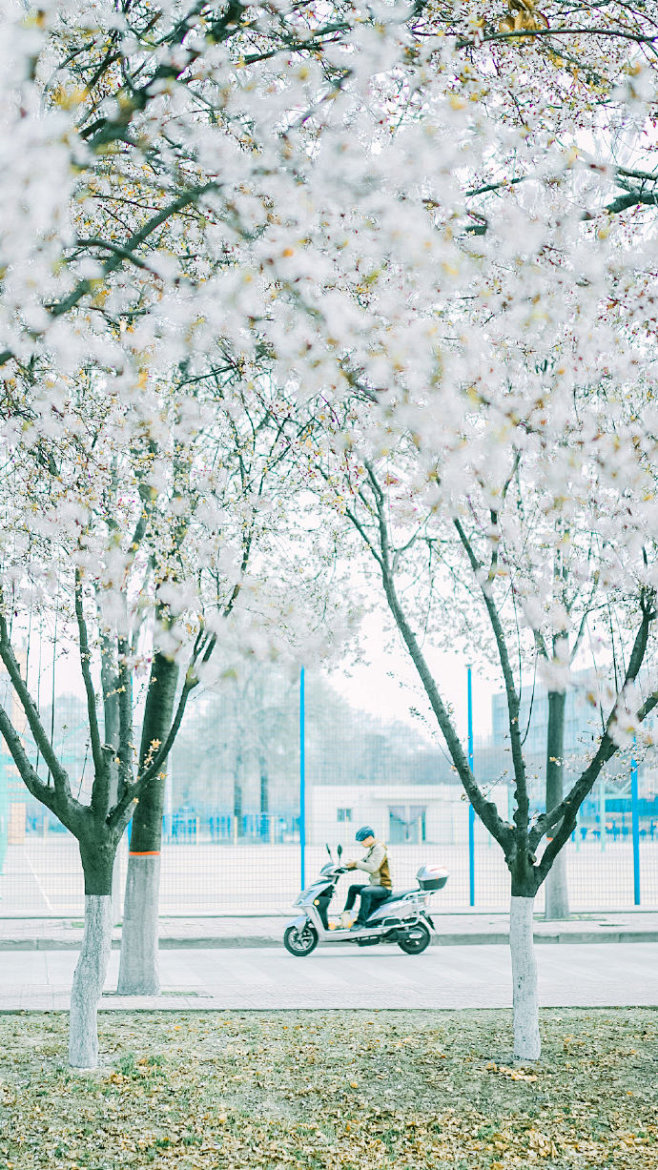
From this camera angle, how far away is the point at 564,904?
1672cm

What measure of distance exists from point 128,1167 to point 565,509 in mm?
4231

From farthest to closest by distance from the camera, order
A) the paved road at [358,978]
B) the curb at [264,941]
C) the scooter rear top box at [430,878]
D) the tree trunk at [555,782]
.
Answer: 1. the tree trunk at [555,782]
2. the curb at [264,941]
3. the scooter rear top box at [430,878]
4. the paved road at [358,978]

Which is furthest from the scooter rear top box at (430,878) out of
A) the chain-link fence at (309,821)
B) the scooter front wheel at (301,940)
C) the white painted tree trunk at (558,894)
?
the chain-link fence at (309,821)

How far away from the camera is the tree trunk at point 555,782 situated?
623 inches

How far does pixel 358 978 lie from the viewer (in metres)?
12.4

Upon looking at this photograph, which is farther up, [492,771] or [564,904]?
[492,771]

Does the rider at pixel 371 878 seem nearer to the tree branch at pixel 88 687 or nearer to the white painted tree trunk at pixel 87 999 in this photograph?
the tree branch at pixel 88 687

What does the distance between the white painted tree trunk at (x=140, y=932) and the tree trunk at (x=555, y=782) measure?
21.6ft

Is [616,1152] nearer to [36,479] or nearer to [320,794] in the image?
[36,479]

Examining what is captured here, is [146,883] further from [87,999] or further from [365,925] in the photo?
[365,925]

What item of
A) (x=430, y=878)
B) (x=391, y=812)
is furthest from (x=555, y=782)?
(x=391, y=812)

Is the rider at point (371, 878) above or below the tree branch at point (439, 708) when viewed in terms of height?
below

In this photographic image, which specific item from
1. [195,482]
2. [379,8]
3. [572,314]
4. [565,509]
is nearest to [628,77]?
[572,314]

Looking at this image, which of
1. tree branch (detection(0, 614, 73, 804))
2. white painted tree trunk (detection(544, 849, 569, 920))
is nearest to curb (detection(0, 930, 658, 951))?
white painted tree trunk (detection(544, 849, 569, 920))
